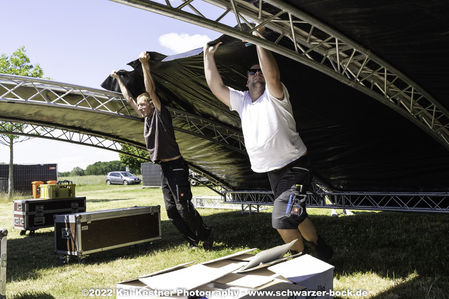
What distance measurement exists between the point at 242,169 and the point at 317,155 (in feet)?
9.59

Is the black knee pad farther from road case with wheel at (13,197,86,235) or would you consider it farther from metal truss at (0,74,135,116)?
road case with wheel at (13,197,86,235)

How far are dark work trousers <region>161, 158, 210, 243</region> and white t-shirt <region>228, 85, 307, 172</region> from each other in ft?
8.46

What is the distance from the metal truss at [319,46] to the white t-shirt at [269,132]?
1184 mm

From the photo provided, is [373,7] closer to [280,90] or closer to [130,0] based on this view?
[280,90]

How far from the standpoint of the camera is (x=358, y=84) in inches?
206

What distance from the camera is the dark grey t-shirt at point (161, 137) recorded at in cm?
558

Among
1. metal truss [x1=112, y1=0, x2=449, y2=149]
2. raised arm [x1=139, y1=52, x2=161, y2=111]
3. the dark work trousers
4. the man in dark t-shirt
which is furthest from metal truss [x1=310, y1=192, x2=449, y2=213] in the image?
raised arm [x1=139, y1=52, x2=161, y2=111]

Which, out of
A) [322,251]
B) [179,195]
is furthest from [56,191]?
[322,251]

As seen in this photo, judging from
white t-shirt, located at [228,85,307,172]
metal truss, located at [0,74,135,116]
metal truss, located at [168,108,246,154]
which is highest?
metal truss, located at [0,74,135,116]

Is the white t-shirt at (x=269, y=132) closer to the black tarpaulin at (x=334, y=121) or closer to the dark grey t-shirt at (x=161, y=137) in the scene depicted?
the black tarpaulin at (x=334, y=121)

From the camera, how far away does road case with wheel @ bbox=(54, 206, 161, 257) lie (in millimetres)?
5820

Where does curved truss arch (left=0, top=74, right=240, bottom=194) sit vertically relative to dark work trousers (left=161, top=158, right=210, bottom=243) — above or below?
above

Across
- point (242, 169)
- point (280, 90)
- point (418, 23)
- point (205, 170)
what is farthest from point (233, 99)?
point (205, 170)

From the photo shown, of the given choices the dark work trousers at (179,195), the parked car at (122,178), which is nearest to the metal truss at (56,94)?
the dark work trousers at (179,195)
